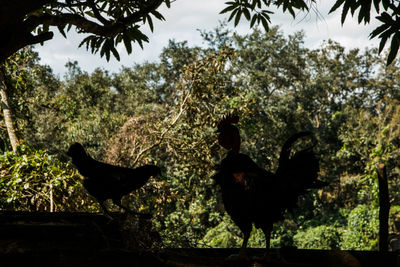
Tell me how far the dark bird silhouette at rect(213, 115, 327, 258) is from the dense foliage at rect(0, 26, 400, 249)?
3.10 meters

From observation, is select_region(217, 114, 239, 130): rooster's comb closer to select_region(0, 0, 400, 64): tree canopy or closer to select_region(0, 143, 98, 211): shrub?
select_region(0, 0, 400, 64): tree canopy

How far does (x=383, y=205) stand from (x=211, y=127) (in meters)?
8.77

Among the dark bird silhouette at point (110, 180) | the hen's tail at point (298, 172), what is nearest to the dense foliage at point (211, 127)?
the dark bird silhouette at point (110, 180)

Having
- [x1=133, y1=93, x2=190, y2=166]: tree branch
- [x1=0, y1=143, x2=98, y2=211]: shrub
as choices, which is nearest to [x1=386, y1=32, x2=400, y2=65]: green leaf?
[x1=0, y1=143, x2=98, y2=211]: shrub

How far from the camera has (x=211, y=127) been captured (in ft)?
36.0

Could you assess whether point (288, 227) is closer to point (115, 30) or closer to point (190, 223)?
point (190, 223)

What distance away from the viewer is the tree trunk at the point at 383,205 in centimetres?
220

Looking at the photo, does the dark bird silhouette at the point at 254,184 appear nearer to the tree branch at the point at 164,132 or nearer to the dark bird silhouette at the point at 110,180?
the dark bird silhouette at the point at 110,180

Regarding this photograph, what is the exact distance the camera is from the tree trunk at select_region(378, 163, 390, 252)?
2.20 meters

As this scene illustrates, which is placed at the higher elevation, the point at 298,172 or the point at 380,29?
the point at 380,29

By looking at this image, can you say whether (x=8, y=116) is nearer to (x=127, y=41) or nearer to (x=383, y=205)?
(x=127, y=41)

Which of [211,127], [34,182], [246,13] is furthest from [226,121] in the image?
[211,127]

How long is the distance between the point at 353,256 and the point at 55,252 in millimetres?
1238

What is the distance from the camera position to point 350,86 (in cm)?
2291
